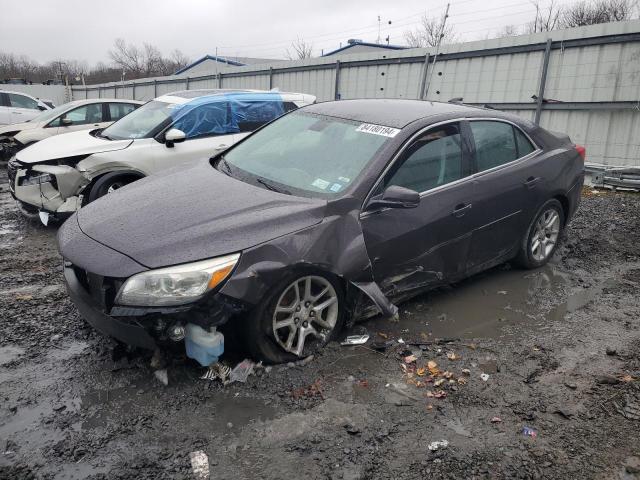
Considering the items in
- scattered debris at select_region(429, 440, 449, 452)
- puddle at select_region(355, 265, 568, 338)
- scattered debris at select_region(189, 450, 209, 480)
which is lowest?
scattered debris at select_region(189, 450, 209, 480)

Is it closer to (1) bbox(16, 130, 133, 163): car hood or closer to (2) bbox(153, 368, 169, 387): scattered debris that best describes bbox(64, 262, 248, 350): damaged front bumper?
(2) bbox(153, 368, 169, 387): scattered debris

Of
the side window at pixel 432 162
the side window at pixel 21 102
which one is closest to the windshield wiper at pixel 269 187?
the side window at pixel 432 162

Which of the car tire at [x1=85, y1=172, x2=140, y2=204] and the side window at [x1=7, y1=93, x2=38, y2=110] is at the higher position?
the side window at [x1=7, y1=93, x2=38, y2=110]

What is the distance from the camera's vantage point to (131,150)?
6293 millimetres

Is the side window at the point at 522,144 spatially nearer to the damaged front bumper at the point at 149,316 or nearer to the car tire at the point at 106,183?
the damaged front bumper at the point at 149,316

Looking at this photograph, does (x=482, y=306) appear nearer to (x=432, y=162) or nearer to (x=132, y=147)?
(x=432, y=162)

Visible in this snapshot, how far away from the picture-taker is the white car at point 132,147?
603cm

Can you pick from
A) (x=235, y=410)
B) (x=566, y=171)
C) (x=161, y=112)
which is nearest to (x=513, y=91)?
(x=566, y=171)

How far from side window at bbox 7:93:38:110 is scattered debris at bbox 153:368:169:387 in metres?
15.0

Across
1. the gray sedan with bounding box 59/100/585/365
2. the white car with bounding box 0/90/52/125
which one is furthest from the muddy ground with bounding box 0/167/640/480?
the white car with bounding box 0/90/52/125

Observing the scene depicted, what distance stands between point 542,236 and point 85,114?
9939mm

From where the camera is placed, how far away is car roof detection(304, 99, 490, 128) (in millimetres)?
3861

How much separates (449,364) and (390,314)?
1.69 ft

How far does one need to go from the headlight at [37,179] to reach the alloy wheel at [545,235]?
547 centimetres
